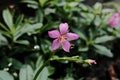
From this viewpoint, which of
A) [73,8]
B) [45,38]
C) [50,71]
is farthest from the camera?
[73,8]

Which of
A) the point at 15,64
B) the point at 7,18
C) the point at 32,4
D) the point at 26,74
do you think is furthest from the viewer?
the point at 32,4

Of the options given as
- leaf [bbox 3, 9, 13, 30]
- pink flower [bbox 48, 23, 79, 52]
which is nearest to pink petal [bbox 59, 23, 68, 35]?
pink flower [bbox 48, 23, 79, 52]

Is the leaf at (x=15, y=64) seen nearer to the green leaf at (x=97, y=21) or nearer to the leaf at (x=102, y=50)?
the leaf at (x=102, y=50)

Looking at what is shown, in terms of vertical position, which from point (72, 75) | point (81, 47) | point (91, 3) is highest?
point (91, 3)

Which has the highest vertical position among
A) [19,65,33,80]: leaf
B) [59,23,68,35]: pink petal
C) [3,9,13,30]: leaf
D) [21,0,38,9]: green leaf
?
[59,23,68,35]: pink petal

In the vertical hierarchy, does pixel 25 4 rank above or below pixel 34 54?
above

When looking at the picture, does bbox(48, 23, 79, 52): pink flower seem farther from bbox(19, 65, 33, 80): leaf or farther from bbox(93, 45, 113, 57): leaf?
bbox(93, 45, 113, 57): leaf

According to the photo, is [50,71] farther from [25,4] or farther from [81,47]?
[25,4]

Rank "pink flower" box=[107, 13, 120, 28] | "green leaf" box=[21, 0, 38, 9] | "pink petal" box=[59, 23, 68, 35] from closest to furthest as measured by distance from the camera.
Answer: "pink petal" box=[59, 23, 68, 35], "green leaf" box=[21, 0, 38, 9], "pink flower" box=[107, 13, 120, 28]

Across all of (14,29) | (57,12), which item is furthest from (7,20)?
(57,12)

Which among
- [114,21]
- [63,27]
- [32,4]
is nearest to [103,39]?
[114,21]

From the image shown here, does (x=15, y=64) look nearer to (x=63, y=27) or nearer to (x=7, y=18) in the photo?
(x=7, y=18)
